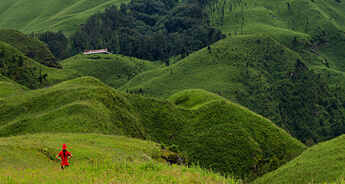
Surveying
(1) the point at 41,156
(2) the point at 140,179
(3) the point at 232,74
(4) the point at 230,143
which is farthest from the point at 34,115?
(3) the point at 232,74

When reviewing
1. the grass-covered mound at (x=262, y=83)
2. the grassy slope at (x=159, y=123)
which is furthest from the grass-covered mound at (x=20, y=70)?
the grassy slope at (x=159, y=123)

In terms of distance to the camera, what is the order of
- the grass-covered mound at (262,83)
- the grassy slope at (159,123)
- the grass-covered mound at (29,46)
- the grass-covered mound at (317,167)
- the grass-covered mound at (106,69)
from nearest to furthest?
the grass-covered mound at (317,167) < the grassy slope at (159,123) < the grass-covered mound at (262,83) < the grass-covered mound at (29,46) < the grass-covered mound at (106,69)

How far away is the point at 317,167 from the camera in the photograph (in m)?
44.1

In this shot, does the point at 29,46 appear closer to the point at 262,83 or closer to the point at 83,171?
the point at 262,83

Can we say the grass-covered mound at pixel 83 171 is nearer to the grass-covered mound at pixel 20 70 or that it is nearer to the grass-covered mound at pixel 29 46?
the grass-covered mound at pixel 20 70

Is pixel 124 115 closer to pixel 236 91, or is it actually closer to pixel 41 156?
pixel 41 156

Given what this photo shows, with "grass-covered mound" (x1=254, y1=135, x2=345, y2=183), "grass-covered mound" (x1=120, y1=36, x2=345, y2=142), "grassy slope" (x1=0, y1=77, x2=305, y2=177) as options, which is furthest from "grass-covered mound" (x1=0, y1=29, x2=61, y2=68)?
"grass-covered mound" (x1=254, y1=135, x2=345, y2=183)

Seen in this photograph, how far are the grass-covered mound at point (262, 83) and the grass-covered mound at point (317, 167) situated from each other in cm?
8640

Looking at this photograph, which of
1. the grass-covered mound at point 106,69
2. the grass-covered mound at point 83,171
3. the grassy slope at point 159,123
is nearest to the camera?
the grass-covered mound at point 83,171

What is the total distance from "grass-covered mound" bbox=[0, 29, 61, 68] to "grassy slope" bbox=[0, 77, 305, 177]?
97.7 meters

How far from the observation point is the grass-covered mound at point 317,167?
131ft

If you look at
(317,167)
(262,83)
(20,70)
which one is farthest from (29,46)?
(317,167)

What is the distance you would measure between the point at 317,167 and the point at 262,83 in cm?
11536

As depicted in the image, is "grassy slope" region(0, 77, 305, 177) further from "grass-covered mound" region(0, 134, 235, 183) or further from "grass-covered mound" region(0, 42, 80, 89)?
"grass-covered mound" region(0, 42, 80, 89)
